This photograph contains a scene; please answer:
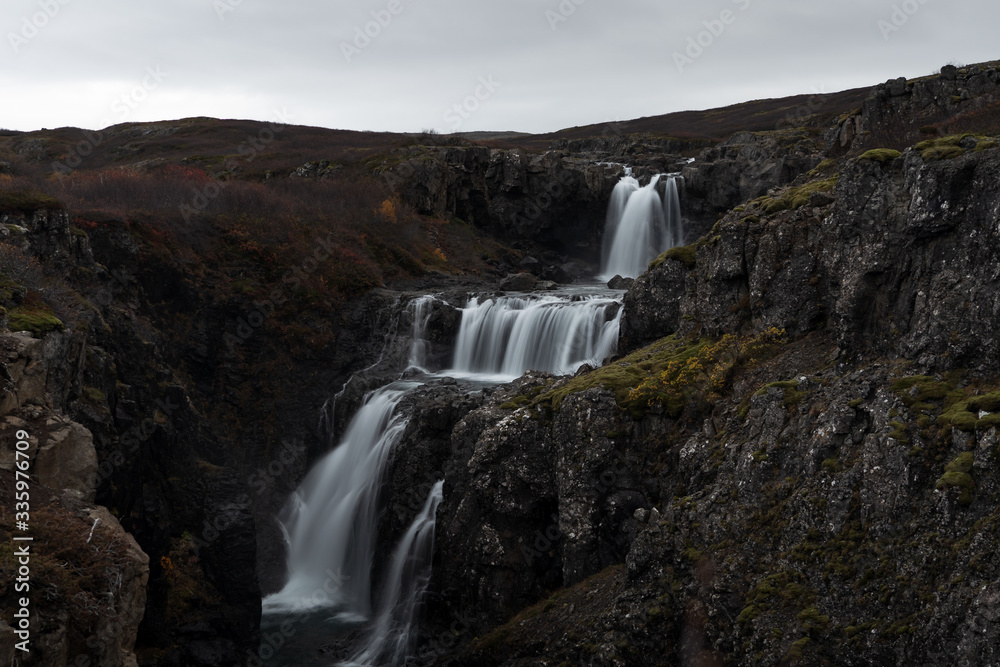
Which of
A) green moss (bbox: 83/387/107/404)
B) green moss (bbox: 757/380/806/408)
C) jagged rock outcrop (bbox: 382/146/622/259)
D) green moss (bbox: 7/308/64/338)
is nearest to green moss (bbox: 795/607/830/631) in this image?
green moss (bbox: 757/380/806/408)

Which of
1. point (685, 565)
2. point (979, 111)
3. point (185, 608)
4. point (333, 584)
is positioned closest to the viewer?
point (685, 565)

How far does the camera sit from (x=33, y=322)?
664 inches

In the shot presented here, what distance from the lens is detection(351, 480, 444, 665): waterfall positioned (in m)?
20.2

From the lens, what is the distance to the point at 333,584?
26.1 meters

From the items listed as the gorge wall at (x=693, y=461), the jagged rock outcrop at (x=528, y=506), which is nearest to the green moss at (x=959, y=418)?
the gorge wall at (x=693, y=461)

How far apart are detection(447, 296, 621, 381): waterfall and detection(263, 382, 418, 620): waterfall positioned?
4296 mm

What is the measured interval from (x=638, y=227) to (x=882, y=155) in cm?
3585

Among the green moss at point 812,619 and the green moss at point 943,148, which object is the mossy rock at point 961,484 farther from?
the green moss at point 943,148

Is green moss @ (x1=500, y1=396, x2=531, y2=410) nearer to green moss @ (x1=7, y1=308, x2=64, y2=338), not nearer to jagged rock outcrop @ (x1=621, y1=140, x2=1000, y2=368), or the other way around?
jagged rock outcrop @ (x1=621, y1=140, x2=1000, y2=368)

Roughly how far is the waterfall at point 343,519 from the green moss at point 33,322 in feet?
38.4

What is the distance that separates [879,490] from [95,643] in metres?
13.0

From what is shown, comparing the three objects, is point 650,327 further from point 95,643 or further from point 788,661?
point 95,643

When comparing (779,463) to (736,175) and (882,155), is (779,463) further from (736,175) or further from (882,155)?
(736,175)

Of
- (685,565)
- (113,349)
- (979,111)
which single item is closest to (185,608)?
(113,349)
